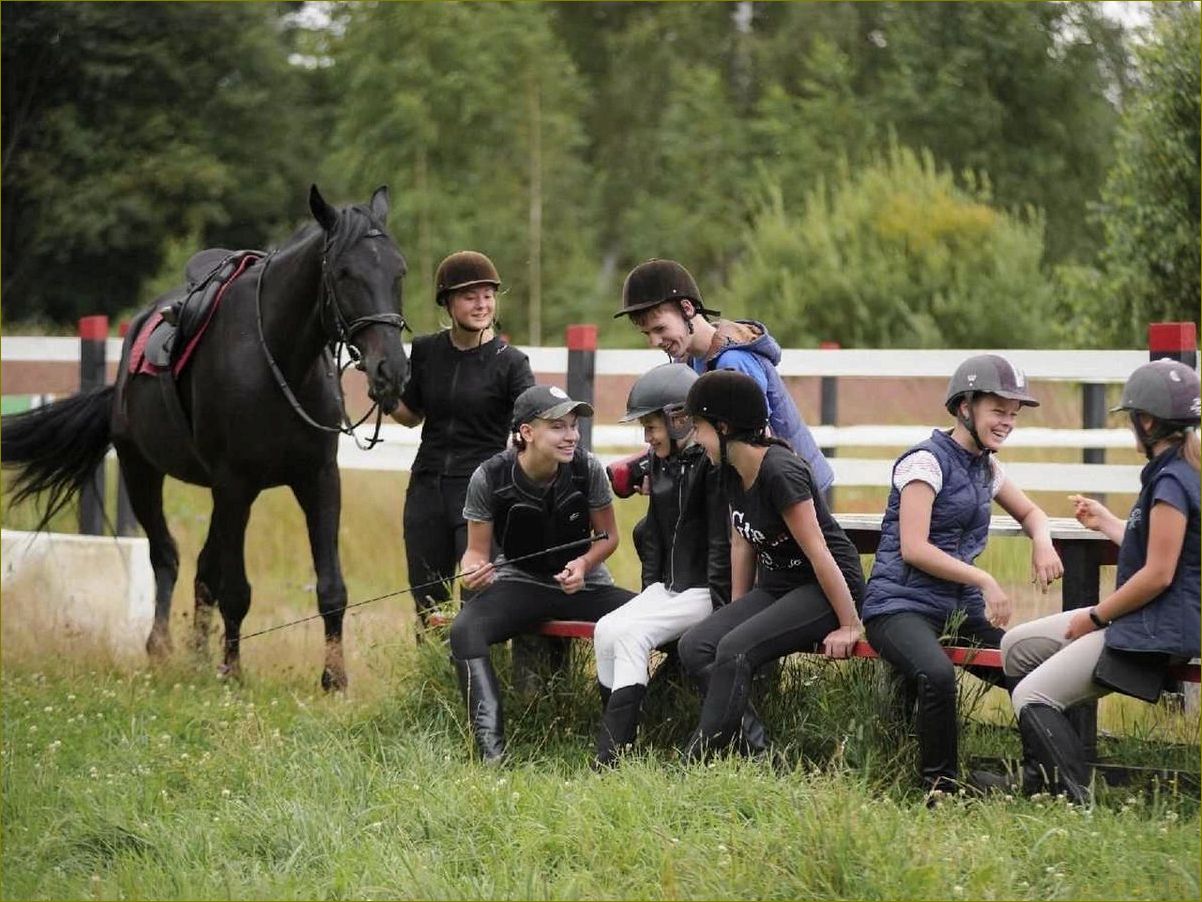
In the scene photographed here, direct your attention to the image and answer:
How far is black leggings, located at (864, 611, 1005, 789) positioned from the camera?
17.4 feet

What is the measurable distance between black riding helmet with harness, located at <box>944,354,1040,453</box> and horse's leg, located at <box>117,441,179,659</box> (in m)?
5.28

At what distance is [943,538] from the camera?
221 inches

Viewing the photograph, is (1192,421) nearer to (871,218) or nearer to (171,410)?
(171,410)

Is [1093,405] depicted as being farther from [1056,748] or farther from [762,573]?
[1056,748]

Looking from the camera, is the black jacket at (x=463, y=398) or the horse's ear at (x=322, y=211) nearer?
the black jacket at (x=463, y=398)

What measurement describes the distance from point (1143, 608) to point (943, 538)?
75 centimetres

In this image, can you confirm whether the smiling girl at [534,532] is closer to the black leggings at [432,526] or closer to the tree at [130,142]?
the black leggings at [432,526]

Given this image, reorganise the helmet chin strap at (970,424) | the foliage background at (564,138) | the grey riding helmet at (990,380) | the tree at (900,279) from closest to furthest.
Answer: the grey riding helmet at (990,380), the helmet chin strap at (970,424), the tree at (900,279), the foliage background at (564,138)

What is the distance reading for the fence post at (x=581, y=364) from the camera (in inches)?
368

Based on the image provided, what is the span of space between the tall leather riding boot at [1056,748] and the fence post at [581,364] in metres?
4.41

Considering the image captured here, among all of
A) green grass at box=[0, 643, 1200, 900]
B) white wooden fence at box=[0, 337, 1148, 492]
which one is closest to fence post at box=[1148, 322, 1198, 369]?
white wooden fence at box=[0, 337, 1148, 492]

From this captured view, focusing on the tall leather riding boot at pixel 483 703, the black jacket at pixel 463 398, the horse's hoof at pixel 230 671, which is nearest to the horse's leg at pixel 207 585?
the horse's hoof at pixel 230 671

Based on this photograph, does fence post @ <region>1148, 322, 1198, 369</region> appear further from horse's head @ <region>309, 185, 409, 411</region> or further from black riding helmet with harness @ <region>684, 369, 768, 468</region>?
horse's head @ <region>309, 185, 409, 411</region>

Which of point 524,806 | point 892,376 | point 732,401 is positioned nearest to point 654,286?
point 732,401
